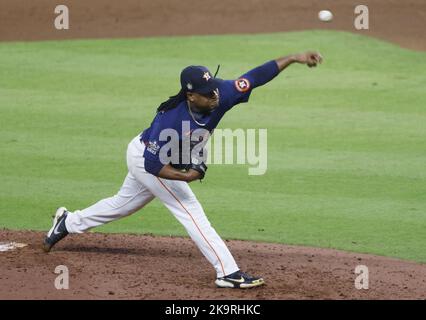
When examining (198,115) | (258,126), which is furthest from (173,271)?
(258,126)

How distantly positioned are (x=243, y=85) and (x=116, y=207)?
4.63 feet

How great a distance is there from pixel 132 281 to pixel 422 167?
4.50m

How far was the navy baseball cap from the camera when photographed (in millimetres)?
6656

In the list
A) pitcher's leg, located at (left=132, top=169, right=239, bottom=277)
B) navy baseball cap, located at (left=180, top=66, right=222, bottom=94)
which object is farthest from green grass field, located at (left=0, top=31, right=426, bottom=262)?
navy baseball cap, located at (left=180, top=66, right=222, bottom=94)

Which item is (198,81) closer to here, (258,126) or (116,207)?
(116,207)

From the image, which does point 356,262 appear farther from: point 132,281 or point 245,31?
point 245,31

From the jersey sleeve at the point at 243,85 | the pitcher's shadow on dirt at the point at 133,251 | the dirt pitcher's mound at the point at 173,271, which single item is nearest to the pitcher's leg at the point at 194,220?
the dirt pitcher's mound at the point at 173,271

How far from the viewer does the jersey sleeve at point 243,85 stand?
6.82 meters

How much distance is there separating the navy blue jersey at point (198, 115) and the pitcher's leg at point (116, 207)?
0.46 metres

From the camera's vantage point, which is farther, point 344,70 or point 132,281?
point 344,70

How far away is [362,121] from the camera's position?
11898 mm

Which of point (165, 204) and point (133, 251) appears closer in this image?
point (165, 204)

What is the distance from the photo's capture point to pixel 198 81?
21.9 feet
